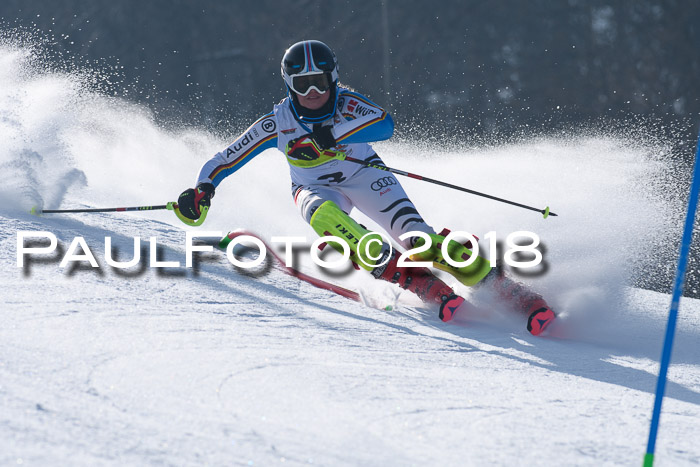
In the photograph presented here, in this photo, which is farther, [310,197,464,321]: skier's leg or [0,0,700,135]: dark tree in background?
[0,0,700,135]: dark tree in background

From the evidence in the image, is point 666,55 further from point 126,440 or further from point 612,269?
point 126,440

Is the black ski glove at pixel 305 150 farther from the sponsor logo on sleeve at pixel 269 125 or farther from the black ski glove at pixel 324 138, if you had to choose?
the sponsor logo on sleeve at pixel 269 125

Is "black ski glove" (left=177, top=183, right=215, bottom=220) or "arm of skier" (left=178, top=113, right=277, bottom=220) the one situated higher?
"arm of skier" (left=178, top=113, right=277, bottom=220)

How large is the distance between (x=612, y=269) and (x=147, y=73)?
72.8 ft

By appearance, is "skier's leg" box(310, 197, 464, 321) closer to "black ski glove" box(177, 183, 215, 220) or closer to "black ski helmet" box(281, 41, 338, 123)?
"black ski helmet" box(281, 41, 338, 123)

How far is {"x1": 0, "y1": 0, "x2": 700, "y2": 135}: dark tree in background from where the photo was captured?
65.3 feet

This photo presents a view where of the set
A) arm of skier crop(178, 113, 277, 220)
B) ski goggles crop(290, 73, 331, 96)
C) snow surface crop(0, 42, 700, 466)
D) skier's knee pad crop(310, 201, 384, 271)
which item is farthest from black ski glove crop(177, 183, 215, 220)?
ski goggles crop(290, 73, 331, 96)

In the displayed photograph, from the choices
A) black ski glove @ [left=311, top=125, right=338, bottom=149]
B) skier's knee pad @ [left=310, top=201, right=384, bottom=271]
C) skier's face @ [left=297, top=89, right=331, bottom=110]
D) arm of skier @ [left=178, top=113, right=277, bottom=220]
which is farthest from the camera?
arm of skier @ [left=178, top=113, right=277, bottom=220]

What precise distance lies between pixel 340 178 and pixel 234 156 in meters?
0.58

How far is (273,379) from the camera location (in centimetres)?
192

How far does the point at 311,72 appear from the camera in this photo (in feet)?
11.2

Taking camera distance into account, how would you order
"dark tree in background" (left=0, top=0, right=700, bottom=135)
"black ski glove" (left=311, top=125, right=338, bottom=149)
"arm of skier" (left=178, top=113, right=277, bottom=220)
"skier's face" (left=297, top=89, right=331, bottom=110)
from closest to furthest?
"black ski glove" (left=311, top=125, right=338, bottom=149)
"skier's face" (left=297, top=89, right=331, bottom=110)
"arm of skier" (left=178, top=113, right=277, bottom=220)
"dark tree in background" (left=0, top=0, right=700, bottom=135)

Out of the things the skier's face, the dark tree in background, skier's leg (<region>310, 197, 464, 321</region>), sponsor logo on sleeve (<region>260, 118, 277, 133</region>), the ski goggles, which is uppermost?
the dark tree in background

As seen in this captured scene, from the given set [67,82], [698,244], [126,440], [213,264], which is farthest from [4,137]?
[698,244]
